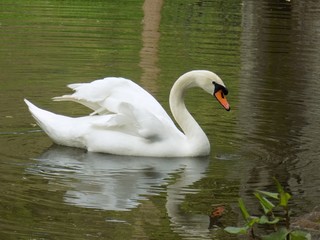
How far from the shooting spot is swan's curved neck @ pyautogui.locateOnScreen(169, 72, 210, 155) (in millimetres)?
9945

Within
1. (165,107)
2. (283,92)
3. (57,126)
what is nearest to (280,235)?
(57,126)

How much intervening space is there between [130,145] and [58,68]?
417 cm

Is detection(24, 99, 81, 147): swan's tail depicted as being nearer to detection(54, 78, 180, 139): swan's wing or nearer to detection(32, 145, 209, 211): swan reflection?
detection(32, 145, 209, 211): swan reflection

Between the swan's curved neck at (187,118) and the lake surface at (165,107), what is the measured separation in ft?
0.50

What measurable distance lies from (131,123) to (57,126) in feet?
2.30

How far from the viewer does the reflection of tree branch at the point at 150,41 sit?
13597 mm

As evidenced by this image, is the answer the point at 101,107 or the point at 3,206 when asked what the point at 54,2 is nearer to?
the point at 101,107

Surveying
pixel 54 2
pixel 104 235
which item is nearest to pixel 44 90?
pixel 104 235

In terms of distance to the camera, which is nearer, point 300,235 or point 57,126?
point 300,235

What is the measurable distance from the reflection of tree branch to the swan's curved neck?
258 centimetres

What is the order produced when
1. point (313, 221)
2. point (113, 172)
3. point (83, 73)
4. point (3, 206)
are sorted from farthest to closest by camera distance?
point (83, 73) → point (113, 172) → point (3, 206) → point (313, 221)

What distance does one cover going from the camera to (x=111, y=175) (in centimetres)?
915

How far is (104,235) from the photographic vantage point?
7.45 m

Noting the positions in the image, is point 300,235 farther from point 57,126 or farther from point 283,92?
point 283,92
